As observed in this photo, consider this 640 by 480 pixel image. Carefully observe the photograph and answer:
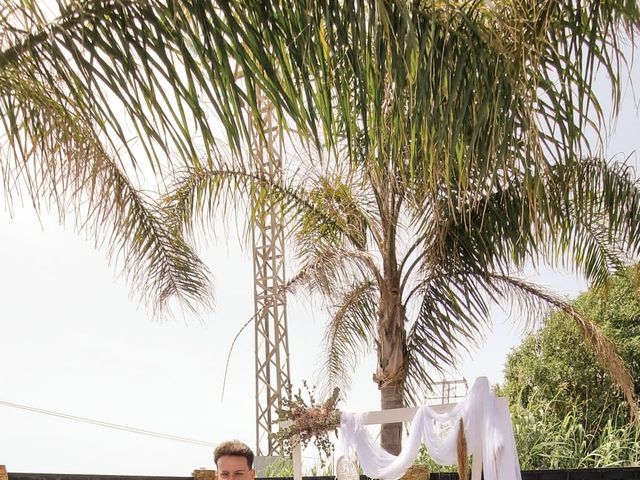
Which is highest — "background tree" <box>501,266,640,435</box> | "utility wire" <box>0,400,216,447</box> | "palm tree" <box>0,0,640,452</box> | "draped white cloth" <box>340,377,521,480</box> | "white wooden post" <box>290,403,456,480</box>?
"background tree" <box>501,266,640,435</box>

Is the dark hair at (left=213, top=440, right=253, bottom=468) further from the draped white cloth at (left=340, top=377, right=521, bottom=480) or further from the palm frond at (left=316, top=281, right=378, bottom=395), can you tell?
the palm frond at (left=316, top=281, right=378, bottom=395)

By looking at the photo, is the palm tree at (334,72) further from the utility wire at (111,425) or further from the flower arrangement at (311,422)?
the utility wire at (111,425)

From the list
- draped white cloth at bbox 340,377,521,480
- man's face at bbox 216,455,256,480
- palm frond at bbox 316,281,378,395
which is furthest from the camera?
palm frond at bbox 316,281,378,395

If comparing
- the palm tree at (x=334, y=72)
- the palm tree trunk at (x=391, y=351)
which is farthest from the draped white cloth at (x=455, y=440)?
the palm tree at (x=334, y=72)

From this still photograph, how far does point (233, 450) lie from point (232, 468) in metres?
0.06

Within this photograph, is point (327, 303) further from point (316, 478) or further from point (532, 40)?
point (532, 40)

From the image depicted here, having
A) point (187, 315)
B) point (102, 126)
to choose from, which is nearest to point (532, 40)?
point (102, 126)

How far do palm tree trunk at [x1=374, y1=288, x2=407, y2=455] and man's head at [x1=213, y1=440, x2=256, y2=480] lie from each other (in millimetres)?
5914

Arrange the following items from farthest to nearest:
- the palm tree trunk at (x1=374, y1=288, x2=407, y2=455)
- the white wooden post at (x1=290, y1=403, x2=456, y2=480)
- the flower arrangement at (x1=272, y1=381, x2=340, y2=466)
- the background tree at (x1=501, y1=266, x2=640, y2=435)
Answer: the background tree at (x1=501, y1=266, x2=640, y2=435) → the flower arrangement at (x1=272, y1=381, x2=340, y2=466) → the palm tree trunk at (x1=374, y1=288, x2=407, y2=455) → the white wooden post at (x1=290, y1=403, x2=456, y2=480)

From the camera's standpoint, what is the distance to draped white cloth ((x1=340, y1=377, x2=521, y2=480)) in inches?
311

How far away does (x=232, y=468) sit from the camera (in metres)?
3.03

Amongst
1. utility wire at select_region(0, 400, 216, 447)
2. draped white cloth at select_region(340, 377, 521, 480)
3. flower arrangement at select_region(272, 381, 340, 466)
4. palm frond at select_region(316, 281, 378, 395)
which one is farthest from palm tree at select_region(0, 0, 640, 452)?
utility wire at select_region(0, 400, 216, 447)

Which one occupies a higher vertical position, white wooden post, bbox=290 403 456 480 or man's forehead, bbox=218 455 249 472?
white wooden post, bbox=290 403 456 480

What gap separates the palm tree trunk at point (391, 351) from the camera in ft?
29.3
